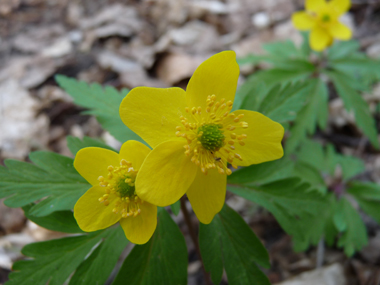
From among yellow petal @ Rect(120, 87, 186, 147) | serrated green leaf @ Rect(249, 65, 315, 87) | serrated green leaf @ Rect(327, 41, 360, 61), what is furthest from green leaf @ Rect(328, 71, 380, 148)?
yellow petal @ Rect(120, 87, 186, 147)

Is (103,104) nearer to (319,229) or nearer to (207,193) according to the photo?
(207,193)

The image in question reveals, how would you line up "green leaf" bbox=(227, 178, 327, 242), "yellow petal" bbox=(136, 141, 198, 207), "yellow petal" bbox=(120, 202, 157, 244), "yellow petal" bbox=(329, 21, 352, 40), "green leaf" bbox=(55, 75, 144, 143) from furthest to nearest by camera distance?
"yellow petal" bbox=(329, 21, 352, 40) < "green leaf" bbox=(55, 75, 144, 143) < "green leaf" bbox=(227, 178, 327, 242) < "yellow petal" bbox=(120, 202, 157, 244) < "yellow petal" bbox=(136, 141, 198, 207)

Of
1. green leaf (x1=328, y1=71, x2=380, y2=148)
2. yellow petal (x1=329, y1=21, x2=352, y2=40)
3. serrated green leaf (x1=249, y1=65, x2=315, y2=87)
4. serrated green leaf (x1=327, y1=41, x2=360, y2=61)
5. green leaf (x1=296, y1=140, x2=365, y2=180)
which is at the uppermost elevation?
yellow petal (x1=329, y1=21, x2=352, y2=40)

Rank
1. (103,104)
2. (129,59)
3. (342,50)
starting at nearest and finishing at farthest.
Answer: (103,104) → (342,50) → (129,59)

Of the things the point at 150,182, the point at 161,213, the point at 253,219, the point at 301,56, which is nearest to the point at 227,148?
the point at 150,182

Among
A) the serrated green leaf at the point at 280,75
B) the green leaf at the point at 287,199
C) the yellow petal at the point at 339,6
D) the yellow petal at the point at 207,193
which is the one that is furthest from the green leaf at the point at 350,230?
the yellow petal at the point at 339,6

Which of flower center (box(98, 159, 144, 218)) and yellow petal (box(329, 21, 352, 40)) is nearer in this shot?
flower center (box(98, 159, 144, 218))

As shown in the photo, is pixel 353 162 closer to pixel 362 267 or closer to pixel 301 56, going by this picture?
pixel 362 267

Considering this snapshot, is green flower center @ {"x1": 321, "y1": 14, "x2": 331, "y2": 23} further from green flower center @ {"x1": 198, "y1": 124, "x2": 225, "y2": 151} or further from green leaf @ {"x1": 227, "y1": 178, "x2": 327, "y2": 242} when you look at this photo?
green flower center @ {"x1": 198, "y1": 124, "x2": 225, "y2": 151}

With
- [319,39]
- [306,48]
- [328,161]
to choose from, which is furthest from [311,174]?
[306,48]
